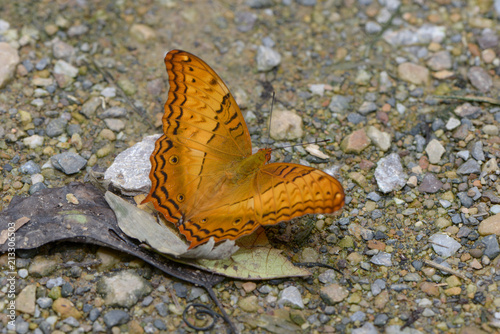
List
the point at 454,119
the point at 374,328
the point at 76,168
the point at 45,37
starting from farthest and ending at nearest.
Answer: the point at 45,37
the point at 454,119
the point at 76,168
the point at 374,328

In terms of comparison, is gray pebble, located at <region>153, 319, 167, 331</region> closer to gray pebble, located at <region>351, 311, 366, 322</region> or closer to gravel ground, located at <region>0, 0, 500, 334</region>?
gravel ground, located at <region>0, 0, 500, 334</region>

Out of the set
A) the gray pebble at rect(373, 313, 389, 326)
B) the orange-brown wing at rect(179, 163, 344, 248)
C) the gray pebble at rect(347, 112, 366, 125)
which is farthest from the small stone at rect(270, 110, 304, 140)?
the gray pebble at rect(373, 313, 389, 326)

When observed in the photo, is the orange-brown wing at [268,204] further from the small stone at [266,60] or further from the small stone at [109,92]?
the small stone at [109,92]

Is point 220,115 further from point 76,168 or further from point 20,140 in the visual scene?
point 20,140

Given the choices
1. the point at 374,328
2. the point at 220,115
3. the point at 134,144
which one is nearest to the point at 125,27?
the point at 134,144

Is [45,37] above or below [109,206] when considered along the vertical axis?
above
